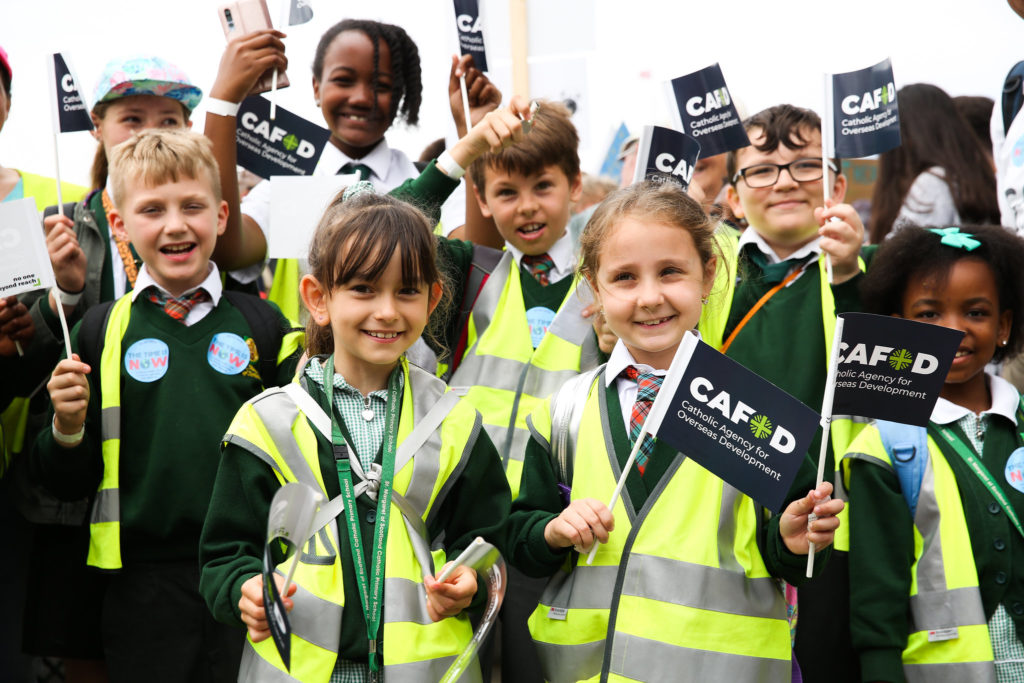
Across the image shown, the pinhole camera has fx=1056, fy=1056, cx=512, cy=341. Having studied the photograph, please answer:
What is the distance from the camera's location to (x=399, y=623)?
2377 mm

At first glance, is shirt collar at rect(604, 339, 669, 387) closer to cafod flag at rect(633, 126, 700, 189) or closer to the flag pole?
the flag pole

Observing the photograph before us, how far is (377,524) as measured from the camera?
2.46m

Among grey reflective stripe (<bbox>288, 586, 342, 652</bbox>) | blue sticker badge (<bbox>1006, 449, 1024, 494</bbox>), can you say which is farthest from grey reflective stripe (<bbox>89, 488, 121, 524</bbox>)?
blue sticker badge (<bbox>1006, 449, 1024, 494</bbox>)

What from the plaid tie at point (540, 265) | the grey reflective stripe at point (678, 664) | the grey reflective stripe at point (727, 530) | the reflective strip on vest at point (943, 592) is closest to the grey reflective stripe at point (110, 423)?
the plaid tie at point (540, 265)

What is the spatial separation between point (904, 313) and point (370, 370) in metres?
1.66

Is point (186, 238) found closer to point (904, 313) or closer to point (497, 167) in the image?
point (497, 167)

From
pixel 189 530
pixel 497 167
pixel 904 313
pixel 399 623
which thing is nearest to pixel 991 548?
pixel 904 313

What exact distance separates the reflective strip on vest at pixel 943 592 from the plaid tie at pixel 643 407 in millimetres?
728

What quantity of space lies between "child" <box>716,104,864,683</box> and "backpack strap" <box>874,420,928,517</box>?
215mm

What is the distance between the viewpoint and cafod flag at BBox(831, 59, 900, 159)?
3584mm

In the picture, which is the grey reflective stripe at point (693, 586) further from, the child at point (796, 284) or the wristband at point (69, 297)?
the wristband at point (69, 297)

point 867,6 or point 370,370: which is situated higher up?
point 867,6

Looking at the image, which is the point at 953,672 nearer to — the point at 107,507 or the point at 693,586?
the point at 693,586

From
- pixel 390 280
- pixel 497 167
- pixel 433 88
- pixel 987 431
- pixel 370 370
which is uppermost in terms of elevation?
pixel 433 88
